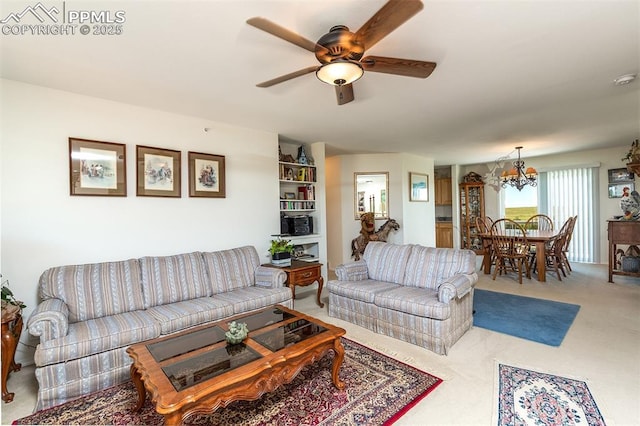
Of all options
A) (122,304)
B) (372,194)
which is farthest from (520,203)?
(122,304)

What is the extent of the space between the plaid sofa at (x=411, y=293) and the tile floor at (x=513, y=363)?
13 cm

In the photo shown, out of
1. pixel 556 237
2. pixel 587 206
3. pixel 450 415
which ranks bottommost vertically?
pixel 450 415

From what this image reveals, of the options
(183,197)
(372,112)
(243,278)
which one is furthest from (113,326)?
(372,112)

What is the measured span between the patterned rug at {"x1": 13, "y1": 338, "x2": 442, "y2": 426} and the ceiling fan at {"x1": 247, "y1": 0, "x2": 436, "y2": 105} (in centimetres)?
209

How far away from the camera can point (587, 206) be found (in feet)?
21.0

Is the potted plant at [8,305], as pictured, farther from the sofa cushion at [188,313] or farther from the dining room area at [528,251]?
the dining room area at [528,251]

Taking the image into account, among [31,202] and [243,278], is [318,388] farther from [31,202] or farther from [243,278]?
[31,202]

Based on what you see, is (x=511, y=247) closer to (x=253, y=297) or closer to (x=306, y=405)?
(x=253, y=297)

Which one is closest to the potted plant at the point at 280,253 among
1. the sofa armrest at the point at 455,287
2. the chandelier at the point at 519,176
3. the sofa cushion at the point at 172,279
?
the sofa cushion at the point at 172,279

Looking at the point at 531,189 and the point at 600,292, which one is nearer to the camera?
the point at 600,292

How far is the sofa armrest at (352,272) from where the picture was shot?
354 centimetres

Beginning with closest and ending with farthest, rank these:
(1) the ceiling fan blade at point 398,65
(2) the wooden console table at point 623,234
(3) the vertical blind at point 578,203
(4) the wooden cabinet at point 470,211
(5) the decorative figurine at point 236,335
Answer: (1) the ceiling fan blade at point 398,65, (5) the decorative figurine at point 236,335, (2) the wooden console table at point 623,234, (3) the vertical blind at point 578,203, (4) the wooden cabinet at point 470,211

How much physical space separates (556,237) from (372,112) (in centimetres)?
393

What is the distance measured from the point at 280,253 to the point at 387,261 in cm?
134
